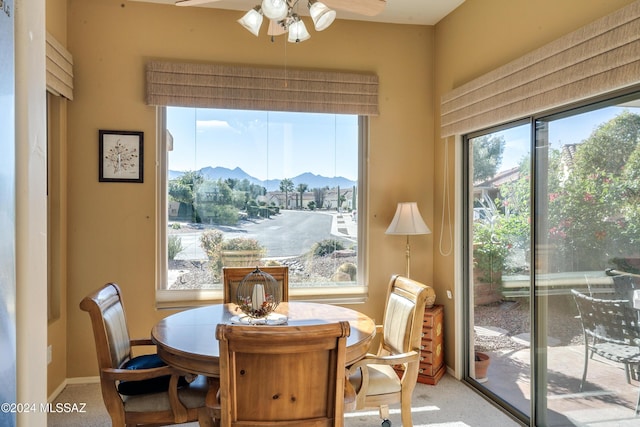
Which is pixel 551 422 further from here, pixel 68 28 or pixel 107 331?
pixel 68 28

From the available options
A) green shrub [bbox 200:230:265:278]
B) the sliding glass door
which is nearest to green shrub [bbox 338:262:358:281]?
green shrub [bbox 200:230:265:278]

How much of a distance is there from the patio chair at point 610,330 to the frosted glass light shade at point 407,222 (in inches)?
49.5

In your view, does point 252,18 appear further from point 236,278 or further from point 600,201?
point 600,201

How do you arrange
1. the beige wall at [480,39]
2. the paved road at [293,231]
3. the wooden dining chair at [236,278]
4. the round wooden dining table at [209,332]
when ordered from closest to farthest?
the round wooden dining table at [209,332], the beige wall at [480,39], the wooden dining chair at [236,278], the paved road at [293,231]

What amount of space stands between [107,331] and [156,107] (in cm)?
203

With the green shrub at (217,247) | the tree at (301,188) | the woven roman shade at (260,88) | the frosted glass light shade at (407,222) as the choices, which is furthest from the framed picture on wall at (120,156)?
the frosted glass light shade at (407,222)

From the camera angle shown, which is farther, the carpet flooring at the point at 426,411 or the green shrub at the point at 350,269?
the green shrub at the point at 350,269

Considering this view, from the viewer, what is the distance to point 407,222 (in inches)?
137

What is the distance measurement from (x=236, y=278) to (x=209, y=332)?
0.83 m

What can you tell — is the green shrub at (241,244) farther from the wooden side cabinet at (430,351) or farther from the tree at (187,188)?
the wooden side cabinet at (430,351)

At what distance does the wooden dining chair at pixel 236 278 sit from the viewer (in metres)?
2.97

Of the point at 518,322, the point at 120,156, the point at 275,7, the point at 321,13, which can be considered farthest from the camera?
the point at 120,156

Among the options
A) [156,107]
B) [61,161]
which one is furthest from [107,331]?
[156,107]

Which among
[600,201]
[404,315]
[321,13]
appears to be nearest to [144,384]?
[404,315]
